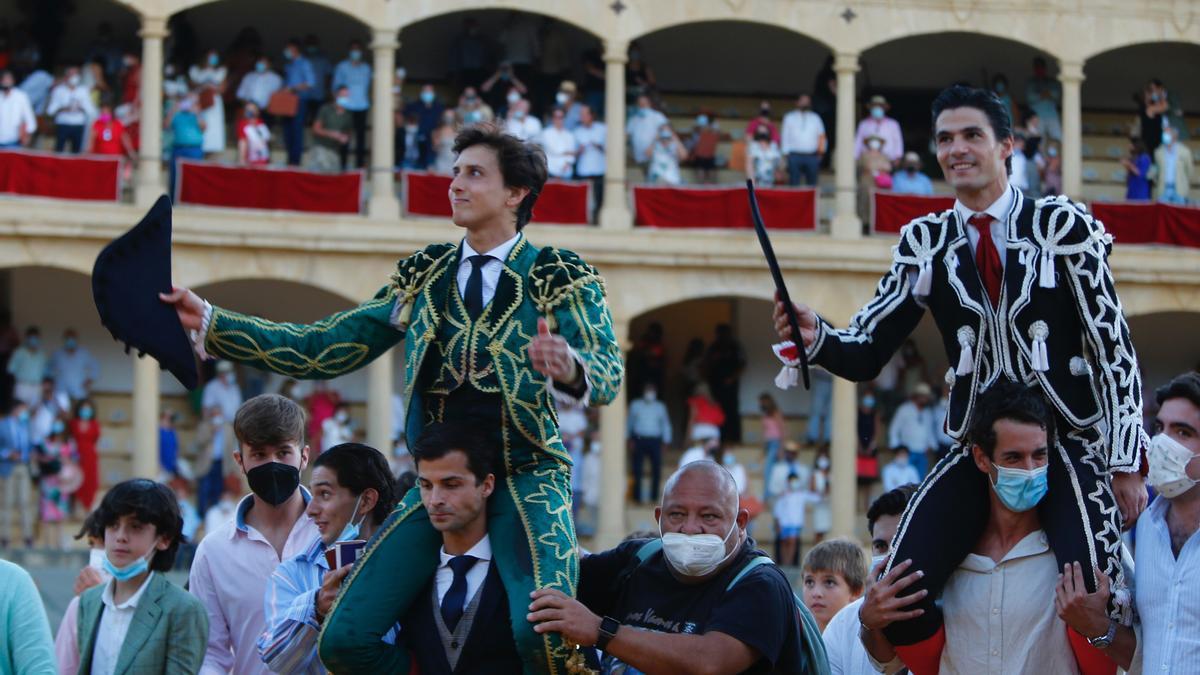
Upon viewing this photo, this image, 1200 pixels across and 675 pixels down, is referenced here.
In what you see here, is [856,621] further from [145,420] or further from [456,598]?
[145,420]

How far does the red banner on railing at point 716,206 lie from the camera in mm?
24891

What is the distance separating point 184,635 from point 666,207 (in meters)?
18.2

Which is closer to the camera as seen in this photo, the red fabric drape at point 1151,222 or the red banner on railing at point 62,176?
the red banner on railing at point 62,176

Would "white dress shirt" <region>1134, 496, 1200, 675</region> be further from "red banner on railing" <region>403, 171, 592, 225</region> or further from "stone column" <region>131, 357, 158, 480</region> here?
"red banner on railing" <region>403, 171, 592, 225</region>

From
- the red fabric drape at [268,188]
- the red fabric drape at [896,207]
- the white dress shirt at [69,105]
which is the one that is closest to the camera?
the white dress shirt at [69,105]

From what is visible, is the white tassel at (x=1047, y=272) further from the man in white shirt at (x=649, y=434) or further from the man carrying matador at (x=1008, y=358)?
the man in white shirt at (x=649, y=434)

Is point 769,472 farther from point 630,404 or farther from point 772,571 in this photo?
point 772,571

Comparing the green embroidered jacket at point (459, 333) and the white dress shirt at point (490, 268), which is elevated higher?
the white dress shirt at point (490, 268)

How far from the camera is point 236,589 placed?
24.0 feet

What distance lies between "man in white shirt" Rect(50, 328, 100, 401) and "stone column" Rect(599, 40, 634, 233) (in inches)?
253

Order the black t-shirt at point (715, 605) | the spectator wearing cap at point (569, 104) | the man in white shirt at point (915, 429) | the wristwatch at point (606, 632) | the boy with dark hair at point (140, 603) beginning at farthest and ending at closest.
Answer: the spectator wearing cap at point (569, 104) < the man in white shirt at point (915, 429) < the boy with dark hair at point (140, 603) < the black t-shirt at point (715, 605) < the wristwatch at point (606, 632)

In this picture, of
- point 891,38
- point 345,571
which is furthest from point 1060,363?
point 891,38

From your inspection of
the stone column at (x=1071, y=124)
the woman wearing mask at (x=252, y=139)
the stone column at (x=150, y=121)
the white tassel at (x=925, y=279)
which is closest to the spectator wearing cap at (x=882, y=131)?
the stone column at (x=1071, y=124)

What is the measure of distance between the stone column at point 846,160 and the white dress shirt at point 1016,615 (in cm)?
1975
